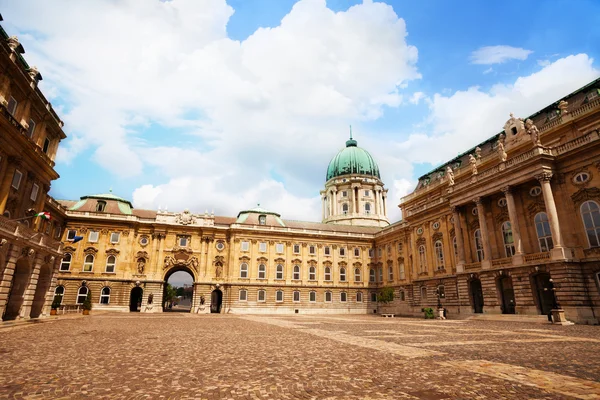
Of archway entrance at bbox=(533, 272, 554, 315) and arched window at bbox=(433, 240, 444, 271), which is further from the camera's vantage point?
arched window at bbox=(433, 240, 444, 271)

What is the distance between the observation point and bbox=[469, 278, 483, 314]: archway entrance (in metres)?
36.3

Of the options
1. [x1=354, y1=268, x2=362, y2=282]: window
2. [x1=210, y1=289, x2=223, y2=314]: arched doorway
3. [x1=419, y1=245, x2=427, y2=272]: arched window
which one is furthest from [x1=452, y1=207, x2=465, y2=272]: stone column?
[x1=210, y1=289, x2=223, y2=314]: arched doorway

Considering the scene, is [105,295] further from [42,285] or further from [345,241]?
[345,241]

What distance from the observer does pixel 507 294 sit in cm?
3350

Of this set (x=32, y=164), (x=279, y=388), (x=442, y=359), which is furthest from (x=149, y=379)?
(x=32, y=164)

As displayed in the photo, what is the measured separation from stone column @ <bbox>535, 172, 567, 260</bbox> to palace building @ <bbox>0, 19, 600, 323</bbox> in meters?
0.11

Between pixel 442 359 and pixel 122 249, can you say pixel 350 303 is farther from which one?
pixel 442 359

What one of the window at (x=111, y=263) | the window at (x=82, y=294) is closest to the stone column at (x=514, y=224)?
the window at (x=111, y=263)

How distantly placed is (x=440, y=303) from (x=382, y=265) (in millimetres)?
19469

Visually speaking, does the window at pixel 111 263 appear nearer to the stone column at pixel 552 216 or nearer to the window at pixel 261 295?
the window at pixel 261 295

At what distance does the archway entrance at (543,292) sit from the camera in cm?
2984

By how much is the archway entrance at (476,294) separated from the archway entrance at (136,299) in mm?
44206

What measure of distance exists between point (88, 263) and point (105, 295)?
5284 millimetres

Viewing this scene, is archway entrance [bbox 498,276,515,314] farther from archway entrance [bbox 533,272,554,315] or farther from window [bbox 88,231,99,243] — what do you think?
window [bbox 88,231,99,243]
